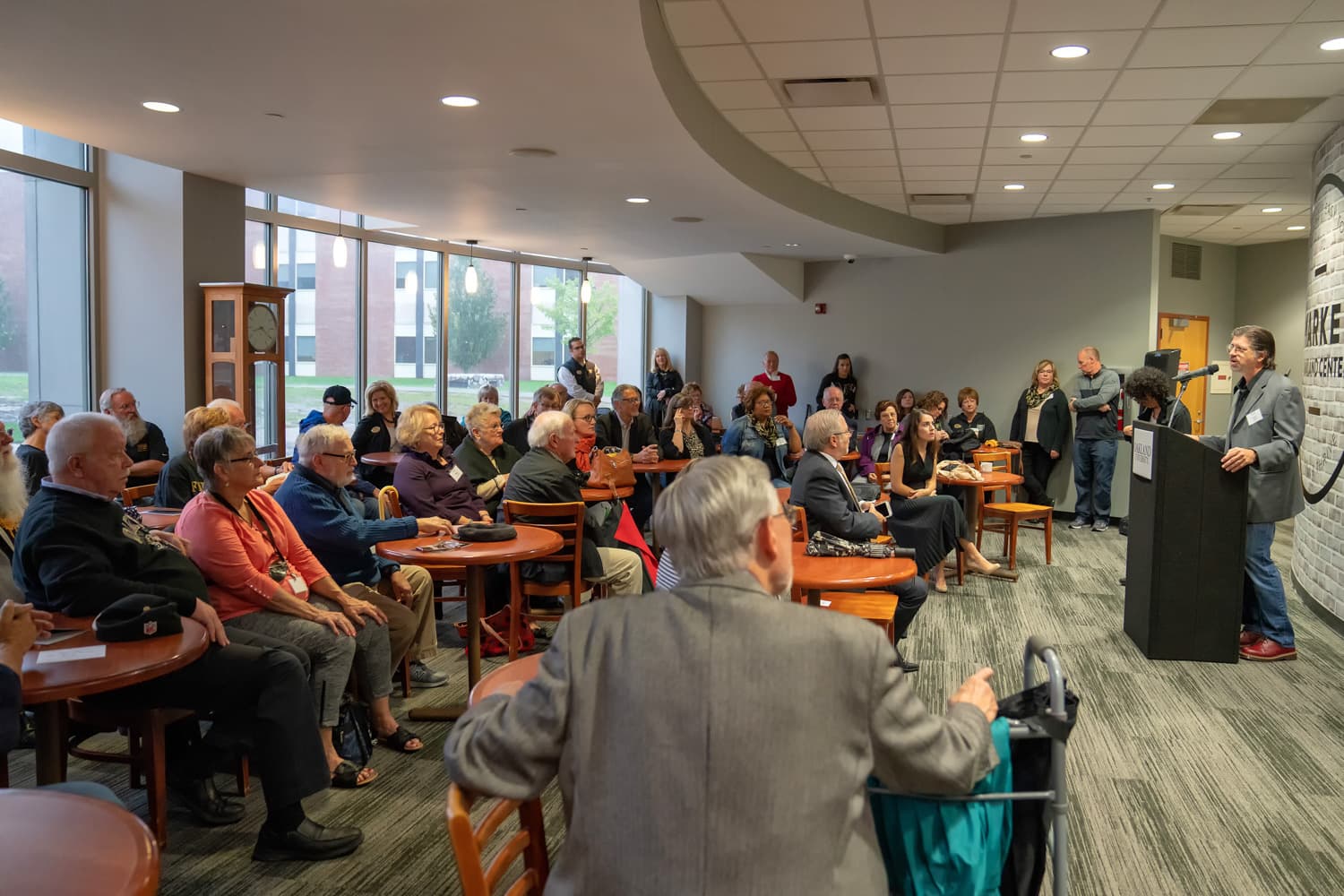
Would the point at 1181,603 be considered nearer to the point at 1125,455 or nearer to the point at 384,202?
the point at 1125,455

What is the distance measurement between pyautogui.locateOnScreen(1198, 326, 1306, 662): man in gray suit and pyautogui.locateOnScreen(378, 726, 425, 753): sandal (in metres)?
3.89

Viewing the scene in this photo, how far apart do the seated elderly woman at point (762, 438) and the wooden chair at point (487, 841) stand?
5491mm

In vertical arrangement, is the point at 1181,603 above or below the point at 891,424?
below

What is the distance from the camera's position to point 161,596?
291 centimetres

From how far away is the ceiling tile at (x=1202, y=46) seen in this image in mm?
4672

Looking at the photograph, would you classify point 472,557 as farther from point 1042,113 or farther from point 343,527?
point 1042,113

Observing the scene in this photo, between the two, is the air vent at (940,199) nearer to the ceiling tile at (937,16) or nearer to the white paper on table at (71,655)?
the ceiling tile at (937,16)

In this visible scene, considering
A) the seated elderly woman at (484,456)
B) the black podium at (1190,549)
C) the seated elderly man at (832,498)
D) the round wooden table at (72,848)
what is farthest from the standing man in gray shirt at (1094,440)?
the round wooden table at (72,848)

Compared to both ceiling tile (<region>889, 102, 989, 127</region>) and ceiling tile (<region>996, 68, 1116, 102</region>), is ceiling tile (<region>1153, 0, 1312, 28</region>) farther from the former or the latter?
ceiling tile (<region>889, 102, 989, 127</region>)

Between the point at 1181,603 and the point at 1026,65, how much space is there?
2.87m

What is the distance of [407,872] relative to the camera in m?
2.92

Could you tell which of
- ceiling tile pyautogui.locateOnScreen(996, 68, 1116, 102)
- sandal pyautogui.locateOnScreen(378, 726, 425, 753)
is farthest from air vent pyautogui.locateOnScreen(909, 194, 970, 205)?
sandal pyautogui.locateOnScreen(378, 726, 425, 753)

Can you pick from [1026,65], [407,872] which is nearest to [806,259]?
[1026,65]

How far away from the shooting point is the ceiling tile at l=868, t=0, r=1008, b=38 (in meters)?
4.37
